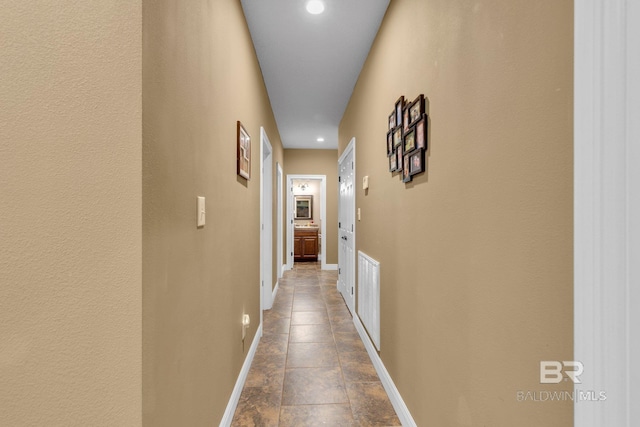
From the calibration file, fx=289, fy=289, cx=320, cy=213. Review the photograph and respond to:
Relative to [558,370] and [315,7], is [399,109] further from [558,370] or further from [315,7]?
[558,370]

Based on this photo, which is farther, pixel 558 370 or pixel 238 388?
pixel 238 388

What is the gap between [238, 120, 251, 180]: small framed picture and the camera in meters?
1.91

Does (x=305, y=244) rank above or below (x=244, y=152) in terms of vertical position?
below

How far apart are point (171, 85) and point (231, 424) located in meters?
1.79

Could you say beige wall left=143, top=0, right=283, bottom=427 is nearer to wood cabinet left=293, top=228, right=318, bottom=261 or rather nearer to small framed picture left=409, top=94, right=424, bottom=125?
small framed picture left=409, top=94, right=424, bottom=125

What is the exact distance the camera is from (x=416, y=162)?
1.47 meters

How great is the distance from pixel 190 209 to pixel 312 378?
1637 mm
